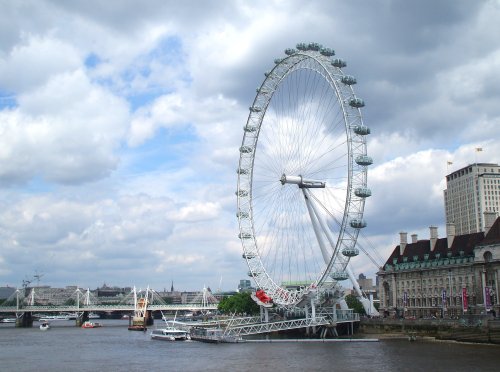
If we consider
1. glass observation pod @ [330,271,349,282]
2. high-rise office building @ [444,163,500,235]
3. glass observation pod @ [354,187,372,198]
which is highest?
high-rise office building @ [444,163,500,235]

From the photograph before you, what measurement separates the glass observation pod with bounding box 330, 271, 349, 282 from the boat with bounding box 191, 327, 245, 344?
1370cm

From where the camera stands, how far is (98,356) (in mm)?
58562

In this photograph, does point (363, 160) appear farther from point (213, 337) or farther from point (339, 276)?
point (213, 337)

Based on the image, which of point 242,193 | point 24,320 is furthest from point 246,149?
point 24,320

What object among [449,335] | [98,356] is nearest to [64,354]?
[98,356]

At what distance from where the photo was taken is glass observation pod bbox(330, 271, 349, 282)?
65.7m

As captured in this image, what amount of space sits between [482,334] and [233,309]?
6647 centimetres

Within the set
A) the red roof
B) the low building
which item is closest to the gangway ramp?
the low building

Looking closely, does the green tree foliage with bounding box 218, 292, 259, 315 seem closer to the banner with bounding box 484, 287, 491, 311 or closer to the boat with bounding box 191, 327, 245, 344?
the boat with bounding box 191, 327, 245, 344

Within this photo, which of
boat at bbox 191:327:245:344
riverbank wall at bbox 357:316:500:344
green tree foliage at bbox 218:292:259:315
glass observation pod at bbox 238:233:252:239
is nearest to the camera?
riverbank wall at bbox 357:316:500:344

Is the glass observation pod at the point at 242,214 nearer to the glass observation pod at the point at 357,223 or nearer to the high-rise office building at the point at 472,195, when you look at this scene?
the glass observation pod at the point at 357,223

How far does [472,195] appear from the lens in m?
167

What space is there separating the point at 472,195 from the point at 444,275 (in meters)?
89.4

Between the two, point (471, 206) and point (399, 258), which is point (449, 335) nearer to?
point (399, 258)
